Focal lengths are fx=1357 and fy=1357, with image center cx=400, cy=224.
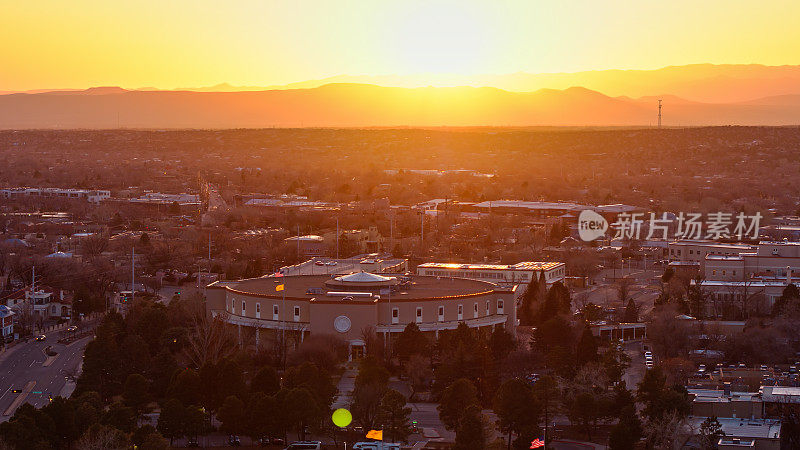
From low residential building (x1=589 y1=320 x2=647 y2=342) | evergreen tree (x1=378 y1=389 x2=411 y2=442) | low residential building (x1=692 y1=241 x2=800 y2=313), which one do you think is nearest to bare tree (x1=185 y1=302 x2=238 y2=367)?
evergreen tree (x1=378 y1=389 x2=411 y2=442)

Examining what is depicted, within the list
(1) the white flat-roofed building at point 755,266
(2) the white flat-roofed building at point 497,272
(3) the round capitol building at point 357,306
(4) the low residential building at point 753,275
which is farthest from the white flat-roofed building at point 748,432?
(1) the white flat-roofed building at point 755,266

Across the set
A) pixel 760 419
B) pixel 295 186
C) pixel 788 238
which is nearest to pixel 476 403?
pixel 760 419

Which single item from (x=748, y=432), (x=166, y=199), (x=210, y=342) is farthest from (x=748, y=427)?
(x=166, y=199)

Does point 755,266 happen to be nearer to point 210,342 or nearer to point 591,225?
point 591,225

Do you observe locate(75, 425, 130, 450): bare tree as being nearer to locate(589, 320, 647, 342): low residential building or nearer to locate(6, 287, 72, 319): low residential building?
locate(589, 320, 647, 342): low residential building

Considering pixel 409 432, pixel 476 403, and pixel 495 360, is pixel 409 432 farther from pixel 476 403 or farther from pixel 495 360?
pixel 495 360

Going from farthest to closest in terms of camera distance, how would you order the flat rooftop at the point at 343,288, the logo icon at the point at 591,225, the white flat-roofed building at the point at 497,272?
the logo icon at the point at 591,225, the white flat-roofed building at the point at 497,272, the flat rooftop at the point at 343,288

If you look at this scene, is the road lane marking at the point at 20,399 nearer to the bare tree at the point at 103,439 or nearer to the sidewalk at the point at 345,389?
the bare tree at the point at 103,439
